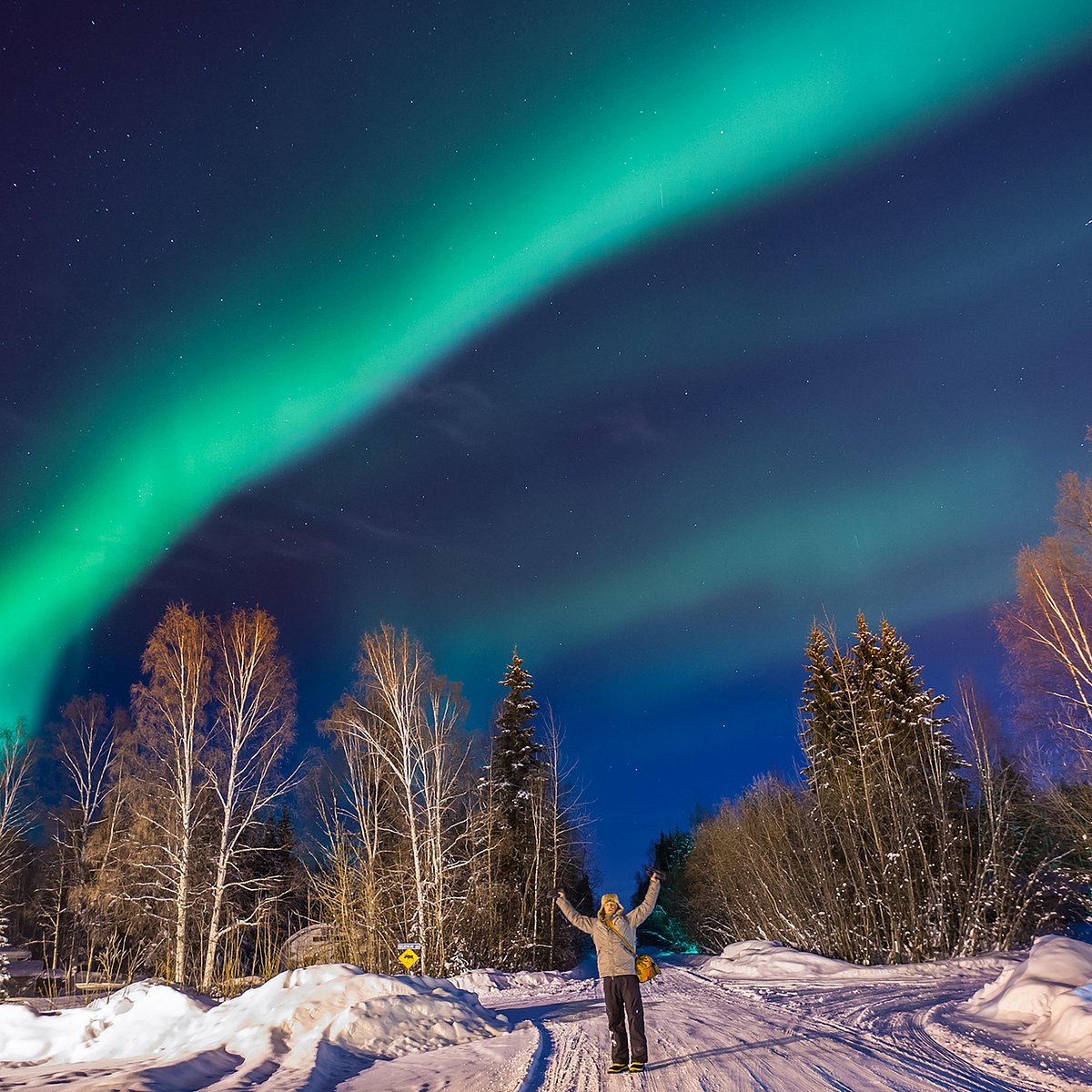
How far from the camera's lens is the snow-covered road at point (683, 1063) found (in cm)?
611

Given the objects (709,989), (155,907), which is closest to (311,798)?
(155,907)

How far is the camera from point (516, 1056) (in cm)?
734

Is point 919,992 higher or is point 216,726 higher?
point 216,726

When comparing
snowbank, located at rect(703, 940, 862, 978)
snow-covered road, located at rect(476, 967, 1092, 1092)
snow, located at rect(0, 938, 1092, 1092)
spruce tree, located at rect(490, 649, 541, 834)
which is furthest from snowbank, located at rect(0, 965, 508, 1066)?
spruce tree, located at rect(490, 649, 541, 834)

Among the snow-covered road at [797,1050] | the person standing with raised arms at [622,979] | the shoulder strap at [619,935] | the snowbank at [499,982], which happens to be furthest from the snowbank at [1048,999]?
the snowbank at [499,982]

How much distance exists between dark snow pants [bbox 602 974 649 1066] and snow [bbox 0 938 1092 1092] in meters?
0.22

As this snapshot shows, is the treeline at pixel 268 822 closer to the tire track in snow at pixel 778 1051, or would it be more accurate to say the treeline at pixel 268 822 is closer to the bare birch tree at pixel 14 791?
the bare birch tree at pixel 14 791

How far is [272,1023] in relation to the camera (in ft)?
27.9

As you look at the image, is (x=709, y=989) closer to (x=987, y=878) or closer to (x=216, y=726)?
(x=987, y=878)

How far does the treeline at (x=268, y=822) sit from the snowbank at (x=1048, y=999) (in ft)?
37.5

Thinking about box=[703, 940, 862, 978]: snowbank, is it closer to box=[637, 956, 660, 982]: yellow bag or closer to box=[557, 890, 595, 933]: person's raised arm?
box=[637, 956, 660, 982]: yellow bag

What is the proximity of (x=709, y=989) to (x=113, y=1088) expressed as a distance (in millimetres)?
11516

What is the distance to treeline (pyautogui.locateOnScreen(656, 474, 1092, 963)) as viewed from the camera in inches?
725

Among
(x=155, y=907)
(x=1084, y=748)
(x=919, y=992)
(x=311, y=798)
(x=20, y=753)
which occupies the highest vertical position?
(x=20, y=753)
